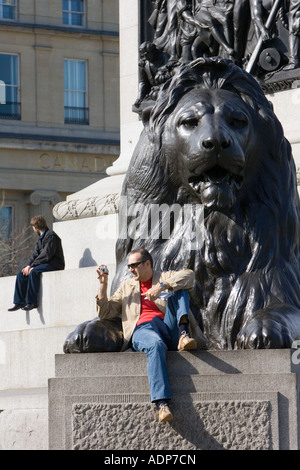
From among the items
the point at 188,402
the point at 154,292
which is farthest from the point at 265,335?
the point at 154,292

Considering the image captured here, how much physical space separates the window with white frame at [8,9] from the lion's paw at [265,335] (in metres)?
37.5

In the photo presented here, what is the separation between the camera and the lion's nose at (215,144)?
7617 mm

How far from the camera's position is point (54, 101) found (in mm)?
45062

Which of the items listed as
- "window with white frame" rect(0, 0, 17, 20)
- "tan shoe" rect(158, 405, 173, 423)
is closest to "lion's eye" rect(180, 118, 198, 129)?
"tan shoe" rect(158, 405, 173, 423)

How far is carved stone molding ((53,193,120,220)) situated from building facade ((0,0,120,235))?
95.3ft

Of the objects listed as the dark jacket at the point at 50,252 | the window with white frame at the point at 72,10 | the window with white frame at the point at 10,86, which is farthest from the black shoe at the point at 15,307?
the window with white frame at the point at 72,10

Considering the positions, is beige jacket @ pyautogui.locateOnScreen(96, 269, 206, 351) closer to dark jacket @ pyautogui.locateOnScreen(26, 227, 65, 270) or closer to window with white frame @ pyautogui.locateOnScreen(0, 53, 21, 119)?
dark jacket @ pyautogui.locateOnScreen(26, 227, 65, 270)

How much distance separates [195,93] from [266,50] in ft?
14.4

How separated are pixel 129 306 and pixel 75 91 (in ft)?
126

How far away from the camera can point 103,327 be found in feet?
25.1

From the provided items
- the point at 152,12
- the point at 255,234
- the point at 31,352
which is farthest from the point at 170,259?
the point at 152,12

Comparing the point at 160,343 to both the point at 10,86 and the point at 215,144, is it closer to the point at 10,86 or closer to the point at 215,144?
the point at 215,144

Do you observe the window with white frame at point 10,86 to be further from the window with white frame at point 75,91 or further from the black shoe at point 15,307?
the black shoe at point 15,307
